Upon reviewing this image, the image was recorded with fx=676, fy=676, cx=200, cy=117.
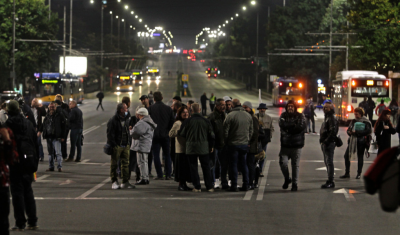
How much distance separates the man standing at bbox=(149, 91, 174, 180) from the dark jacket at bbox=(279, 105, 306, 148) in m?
2.95

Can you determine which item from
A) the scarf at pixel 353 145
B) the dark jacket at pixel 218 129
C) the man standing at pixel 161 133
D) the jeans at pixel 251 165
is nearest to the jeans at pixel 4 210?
the dark jacket at pixel 218 129

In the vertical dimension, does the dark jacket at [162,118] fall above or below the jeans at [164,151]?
above

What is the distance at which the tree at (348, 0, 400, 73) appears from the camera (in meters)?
44.3

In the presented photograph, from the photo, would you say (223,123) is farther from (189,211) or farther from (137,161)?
(189,211)

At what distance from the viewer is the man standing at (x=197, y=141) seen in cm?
1234

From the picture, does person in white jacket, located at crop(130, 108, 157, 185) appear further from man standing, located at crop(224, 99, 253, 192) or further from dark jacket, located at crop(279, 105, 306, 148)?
dark jacket, located at crop(279, 105, 306, 148)

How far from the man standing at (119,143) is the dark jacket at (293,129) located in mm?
2970

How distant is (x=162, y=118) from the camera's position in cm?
1457

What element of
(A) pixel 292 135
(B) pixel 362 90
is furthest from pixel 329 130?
(B) pixel 362 90

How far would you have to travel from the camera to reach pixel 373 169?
4.32m

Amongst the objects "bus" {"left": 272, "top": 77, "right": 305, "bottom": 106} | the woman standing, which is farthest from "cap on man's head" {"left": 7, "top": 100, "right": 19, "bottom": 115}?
"bus" {"left": 272, "top": 77, "right": 305, "bottom": 106}

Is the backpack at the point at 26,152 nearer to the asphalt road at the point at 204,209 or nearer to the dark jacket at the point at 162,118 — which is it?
the asphalt road at the point at 204,209

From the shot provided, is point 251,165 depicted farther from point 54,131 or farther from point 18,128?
point 54,131

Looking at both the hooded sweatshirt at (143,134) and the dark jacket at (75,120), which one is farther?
the dark jacket at (75,120)
